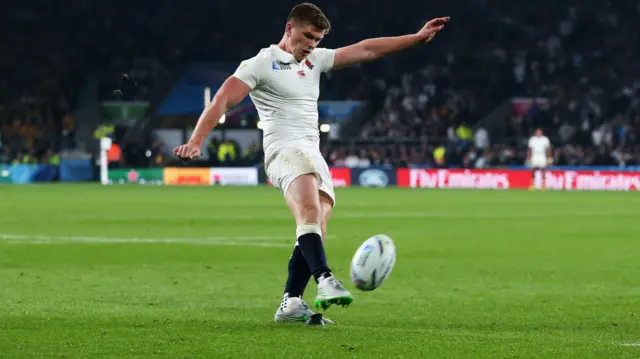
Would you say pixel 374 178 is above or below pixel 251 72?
below

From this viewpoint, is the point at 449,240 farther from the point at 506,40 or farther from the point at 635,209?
the point at 506,40

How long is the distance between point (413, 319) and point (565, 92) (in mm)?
42953

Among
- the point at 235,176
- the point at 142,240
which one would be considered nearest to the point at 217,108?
the point at 142,240

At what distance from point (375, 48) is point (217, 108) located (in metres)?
1.34

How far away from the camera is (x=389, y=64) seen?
181ft

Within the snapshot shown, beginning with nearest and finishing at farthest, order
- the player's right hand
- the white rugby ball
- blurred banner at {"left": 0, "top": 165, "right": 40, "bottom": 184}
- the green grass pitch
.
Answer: the green grass pitch
the player's right hand
the white rugby ball
blurred banner at {"left": 0, "top": 165, "right": 40, "bottom": 184}

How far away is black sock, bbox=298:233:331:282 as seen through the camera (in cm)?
812

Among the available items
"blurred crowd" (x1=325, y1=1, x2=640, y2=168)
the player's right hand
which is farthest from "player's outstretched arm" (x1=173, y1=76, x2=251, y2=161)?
"blurred crowd" (x1=325, y1=1, x2=640, y2=168)

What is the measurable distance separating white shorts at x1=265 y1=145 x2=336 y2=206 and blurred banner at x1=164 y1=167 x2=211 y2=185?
4161 centimetres

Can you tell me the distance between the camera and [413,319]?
9055 millimetres

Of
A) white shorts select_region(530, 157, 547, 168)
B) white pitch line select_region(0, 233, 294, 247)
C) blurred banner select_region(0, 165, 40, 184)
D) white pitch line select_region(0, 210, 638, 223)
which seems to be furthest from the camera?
blurred banner select_region(0, 165, 40, 184)

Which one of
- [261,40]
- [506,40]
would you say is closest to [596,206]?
[506,40]

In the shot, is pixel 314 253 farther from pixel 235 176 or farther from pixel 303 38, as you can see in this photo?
pixel 235 176

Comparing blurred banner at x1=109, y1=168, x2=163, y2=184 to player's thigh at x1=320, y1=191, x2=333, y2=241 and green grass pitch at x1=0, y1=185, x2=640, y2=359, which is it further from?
player's thigh at x1=320, y1=191, x2=333, y2=241
